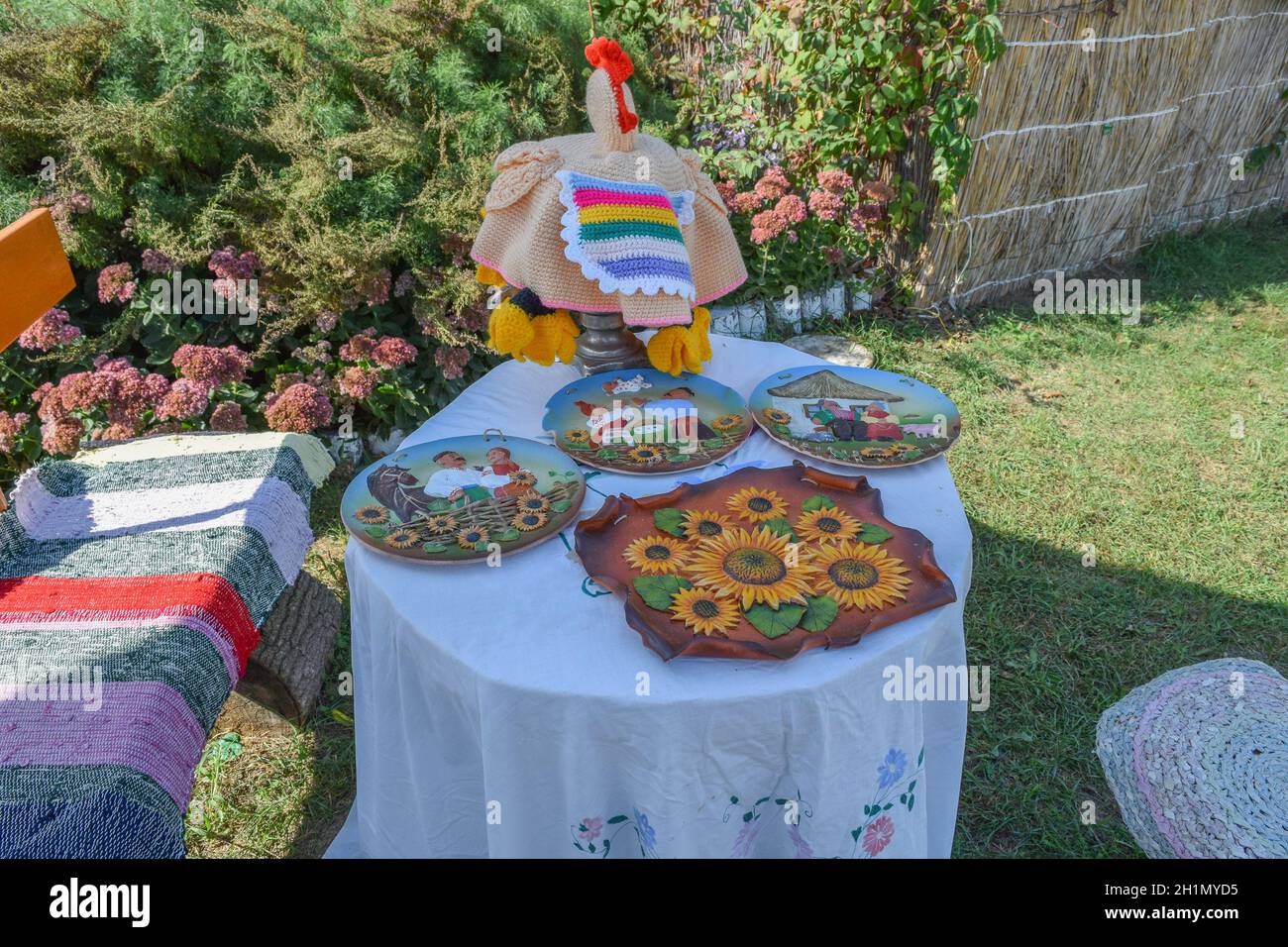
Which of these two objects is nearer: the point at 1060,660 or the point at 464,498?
the point at 464,498

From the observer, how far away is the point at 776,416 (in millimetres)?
1868

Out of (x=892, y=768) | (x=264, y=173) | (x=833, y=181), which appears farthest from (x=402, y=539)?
(x=833, y=181)

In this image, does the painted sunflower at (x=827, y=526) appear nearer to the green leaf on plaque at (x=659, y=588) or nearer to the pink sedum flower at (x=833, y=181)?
the green leaf on plaque at (x=659, y=588)

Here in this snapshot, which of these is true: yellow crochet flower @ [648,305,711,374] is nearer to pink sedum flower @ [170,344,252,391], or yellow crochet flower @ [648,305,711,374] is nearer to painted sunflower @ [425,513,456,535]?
painted sunflower @ [425,513,456,535]

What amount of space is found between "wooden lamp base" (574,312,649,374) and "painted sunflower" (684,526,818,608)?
2.29 feet

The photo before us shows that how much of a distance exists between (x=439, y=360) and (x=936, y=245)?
107 inches

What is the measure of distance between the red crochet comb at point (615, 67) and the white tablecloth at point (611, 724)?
916mm

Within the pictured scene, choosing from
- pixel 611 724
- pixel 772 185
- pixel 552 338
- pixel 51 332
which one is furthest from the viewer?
pixel 772 185

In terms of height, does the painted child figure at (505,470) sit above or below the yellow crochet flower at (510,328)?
below

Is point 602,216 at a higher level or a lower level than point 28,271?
higher

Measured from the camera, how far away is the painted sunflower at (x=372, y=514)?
153cm

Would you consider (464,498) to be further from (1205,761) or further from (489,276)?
(1205,761)

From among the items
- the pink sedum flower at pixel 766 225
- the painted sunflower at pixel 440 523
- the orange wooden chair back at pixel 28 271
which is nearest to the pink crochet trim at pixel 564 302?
the painted sunflower at pixel 440 523

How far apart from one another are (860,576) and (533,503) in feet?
2.00
